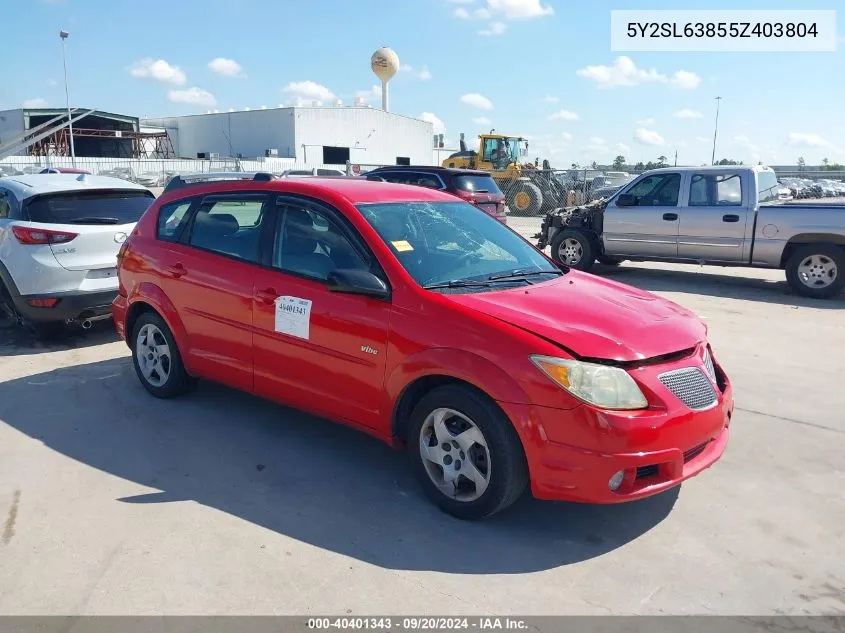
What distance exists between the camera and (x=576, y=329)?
3385mm

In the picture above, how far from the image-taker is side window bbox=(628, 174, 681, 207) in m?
10.9

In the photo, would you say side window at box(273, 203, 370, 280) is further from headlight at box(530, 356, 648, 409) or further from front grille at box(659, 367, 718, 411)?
front grille at box(659, 367, 718, 411)

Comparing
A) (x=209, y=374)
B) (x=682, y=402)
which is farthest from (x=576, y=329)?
(x=209, y=374)

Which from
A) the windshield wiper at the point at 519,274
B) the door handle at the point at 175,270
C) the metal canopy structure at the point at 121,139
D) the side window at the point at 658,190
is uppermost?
the metal canopy structure at the point at 121,139

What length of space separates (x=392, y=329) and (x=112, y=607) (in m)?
1.80

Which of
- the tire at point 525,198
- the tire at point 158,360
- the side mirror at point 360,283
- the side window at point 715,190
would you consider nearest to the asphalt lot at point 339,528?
the tire at point 158,360

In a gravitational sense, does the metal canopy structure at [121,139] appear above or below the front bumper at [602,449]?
above

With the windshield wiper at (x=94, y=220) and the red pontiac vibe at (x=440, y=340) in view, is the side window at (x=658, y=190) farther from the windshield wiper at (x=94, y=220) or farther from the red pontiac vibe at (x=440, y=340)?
the windshield wiper at (x=94, y=220)

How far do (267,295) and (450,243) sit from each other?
1.20m

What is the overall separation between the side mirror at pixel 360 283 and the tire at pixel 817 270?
8180 millimetres

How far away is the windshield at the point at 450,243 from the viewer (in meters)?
3.91

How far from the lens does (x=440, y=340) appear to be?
3.46m

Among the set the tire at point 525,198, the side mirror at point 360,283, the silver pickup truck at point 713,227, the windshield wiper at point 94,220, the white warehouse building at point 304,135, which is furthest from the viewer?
the white warehouse building at point 304,135

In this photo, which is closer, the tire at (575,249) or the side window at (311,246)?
the side window at (311,246)
